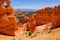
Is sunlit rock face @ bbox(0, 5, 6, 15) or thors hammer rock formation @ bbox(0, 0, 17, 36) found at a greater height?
sunlit rock face @ bbox(0, 5, 6, 15)

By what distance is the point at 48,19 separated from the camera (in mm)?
37969

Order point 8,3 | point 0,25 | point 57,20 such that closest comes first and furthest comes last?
1. point 0,25
2. point 8,3
3. point 57,20

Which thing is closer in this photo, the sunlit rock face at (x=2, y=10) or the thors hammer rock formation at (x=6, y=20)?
the thors hammer rock formation at (x=6, y=20)

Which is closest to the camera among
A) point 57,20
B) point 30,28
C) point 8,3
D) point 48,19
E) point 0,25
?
point 0,25

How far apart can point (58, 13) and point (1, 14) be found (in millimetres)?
8766

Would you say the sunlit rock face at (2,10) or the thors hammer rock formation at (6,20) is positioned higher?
the sunlit rock face at (2,10)

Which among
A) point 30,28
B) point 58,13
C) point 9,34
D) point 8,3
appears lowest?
point 30,28

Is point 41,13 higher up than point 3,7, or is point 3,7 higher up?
point 3,7

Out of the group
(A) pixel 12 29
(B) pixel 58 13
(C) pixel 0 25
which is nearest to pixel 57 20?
(B) pixel 58 13

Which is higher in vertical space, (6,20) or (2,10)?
(2,10)

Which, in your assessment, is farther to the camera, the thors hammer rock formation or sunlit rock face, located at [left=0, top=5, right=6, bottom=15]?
sunlit rock face, located at [left=0, top=5, right=6, bottom=15]

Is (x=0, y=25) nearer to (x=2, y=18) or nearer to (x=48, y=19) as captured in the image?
(x=2, y=18)

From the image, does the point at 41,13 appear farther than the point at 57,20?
Yes

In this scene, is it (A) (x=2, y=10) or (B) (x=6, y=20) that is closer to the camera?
(B) (x=6, y=20)
